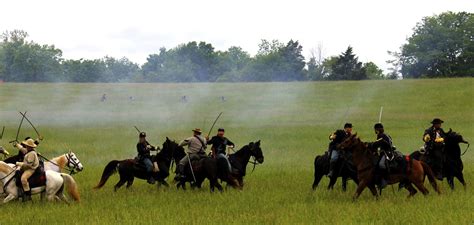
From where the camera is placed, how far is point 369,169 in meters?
15.4

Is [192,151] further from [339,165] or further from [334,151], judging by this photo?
[339,165]

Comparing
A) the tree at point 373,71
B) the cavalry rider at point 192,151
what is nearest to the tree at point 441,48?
the tree at point 373,71

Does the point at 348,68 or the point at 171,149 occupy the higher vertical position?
the point at 348,68

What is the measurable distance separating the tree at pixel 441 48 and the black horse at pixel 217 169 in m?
81.0

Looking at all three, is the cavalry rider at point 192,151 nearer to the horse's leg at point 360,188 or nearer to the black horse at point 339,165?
the black horse at point 339,165

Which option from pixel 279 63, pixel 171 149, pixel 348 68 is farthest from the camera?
pixel 279 63

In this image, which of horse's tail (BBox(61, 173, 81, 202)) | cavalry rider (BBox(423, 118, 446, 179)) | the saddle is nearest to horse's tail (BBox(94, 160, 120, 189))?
horse's tail (BBox(61, 173, 81, 202))

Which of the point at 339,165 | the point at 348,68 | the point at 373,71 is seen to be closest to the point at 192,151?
the point at 339,165

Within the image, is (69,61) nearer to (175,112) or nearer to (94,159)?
(175,112)

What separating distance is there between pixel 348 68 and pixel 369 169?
288ft

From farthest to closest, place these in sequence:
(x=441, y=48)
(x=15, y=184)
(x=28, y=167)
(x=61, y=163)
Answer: (x=441, y=48), (x=61, y=163), (x=15, y=184), (x=28, y=167)

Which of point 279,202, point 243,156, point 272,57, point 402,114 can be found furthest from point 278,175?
point 272,57

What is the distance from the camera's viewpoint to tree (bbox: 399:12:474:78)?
9331 cm

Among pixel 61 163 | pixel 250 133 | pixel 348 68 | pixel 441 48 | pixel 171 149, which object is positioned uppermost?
pixel 441 48
